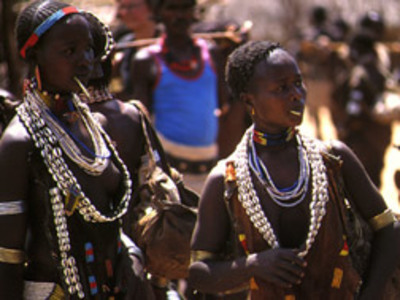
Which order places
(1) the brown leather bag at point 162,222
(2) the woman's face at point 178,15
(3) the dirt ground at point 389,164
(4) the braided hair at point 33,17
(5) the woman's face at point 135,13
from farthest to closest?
(3) the dirt ground at point 389,164, (5) the woman's face at point 135,13, (2) the woman's face at point 178,15, (1) the brown leather bag at point 162,222, (4) the braided hair at point 33,17

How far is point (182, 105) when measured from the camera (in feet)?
23.3

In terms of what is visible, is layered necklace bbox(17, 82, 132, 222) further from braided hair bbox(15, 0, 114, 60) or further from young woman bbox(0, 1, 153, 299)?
braided hair bbox(15, 0, 114, 60)

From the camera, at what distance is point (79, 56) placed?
3.94 meters

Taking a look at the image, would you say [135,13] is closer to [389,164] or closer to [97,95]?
[97,95]

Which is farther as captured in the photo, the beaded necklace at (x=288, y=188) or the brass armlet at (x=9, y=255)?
the beaded necklace at (x=288, y=188)

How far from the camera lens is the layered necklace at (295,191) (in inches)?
154

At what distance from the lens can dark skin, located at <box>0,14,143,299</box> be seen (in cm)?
381

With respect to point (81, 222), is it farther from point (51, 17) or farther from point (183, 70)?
point (183, 70)

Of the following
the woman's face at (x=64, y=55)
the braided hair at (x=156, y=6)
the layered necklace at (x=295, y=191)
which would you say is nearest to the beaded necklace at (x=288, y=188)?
the layered necklace at (x=295, y=191)

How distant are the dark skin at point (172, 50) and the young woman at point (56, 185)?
2941mm

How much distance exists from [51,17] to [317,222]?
1376 millimetres

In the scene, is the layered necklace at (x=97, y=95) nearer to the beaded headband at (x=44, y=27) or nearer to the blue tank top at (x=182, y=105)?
the beaded headband at (x=44, y=27)

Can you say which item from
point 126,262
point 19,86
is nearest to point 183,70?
point 19,86

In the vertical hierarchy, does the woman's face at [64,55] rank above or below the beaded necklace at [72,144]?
above
